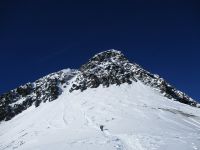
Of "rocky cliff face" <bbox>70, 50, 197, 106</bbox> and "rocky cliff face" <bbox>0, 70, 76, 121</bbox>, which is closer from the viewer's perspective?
"rocky cliff face" <bbox>70, 50, 197, 106</bbox>

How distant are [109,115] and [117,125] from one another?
9310mm

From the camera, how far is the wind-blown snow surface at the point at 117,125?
1367 inches

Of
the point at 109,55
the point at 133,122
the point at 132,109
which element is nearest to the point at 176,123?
the point at 133,122

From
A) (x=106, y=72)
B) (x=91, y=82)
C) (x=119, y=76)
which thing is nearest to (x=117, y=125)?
(x=119, y=76)

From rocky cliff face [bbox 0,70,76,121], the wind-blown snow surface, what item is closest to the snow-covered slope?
the wind-blown snow surface

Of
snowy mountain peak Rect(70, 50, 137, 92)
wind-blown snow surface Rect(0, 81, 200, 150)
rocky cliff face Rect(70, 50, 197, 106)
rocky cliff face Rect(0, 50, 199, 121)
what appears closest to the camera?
wind-blown snow surface Rect(0, 81, 200, 150)

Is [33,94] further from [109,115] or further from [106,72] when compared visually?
[109,115]

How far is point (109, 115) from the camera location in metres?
57.8

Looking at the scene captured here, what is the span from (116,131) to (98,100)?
29934 millimetres

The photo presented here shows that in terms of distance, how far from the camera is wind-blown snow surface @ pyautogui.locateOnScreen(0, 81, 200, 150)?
34.7 metres

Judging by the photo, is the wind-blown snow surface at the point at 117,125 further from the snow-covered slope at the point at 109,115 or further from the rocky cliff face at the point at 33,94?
the rocky cliff face at the point at 33,94

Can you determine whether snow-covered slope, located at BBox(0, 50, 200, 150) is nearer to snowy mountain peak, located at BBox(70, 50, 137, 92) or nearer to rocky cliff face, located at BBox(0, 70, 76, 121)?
snowy mountain peak, located at BBox(70, 50, 137, 92)

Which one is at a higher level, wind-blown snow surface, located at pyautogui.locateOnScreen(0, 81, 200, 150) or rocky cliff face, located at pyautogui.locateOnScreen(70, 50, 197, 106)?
rocky cliff face, located at pyautogui.locateOnScreen(70, 50, 197, 106)

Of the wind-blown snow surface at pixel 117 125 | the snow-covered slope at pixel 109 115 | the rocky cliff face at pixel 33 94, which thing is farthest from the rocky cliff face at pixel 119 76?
the rocky cliff face at pixel 33 94
